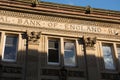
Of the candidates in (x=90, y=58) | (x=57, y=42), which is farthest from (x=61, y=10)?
(x=90, y=58)

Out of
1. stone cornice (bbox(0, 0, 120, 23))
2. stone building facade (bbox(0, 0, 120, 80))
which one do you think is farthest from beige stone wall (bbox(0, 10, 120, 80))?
stone cornice (bbox(0, 0, 120, 23))

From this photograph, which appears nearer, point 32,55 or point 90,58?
point 32,55

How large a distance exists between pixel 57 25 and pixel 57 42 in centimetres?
131

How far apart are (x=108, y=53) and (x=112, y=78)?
2302 mm

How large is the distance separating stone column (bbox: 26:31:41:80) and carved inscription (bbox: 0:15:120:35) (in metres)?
0.96

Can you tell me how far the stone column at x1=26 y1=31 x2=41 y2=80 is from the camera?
15.7 meters

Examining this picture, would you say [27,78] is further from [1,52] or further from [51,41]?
[51,41]

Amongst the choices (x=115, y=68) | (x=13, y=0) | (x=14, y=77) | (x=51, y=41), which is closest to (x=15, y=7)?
(x=13, y=0)

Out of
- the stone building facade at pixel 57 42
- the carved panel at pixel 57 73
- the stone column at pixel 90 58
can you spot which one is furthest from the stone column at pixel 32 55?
the stone column at pixel 90 58

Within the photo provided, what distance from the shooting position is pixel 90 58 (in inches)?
682

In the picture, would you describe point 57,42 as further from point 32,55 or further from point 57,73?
point 57,73

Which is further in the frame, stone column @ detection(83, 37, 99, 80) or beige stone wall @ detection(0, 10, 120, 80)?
stone column @ detection(83, 37, 99, 80)

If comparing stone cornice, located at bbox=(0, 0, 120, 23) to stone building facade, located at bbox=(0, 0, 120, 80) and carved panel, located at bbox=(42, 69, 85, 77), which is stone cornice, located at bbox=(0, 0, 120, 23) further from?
carved panel, located at bbox=(42, 69, 85, 77)

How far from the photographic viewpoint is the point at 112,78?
17062 mm
